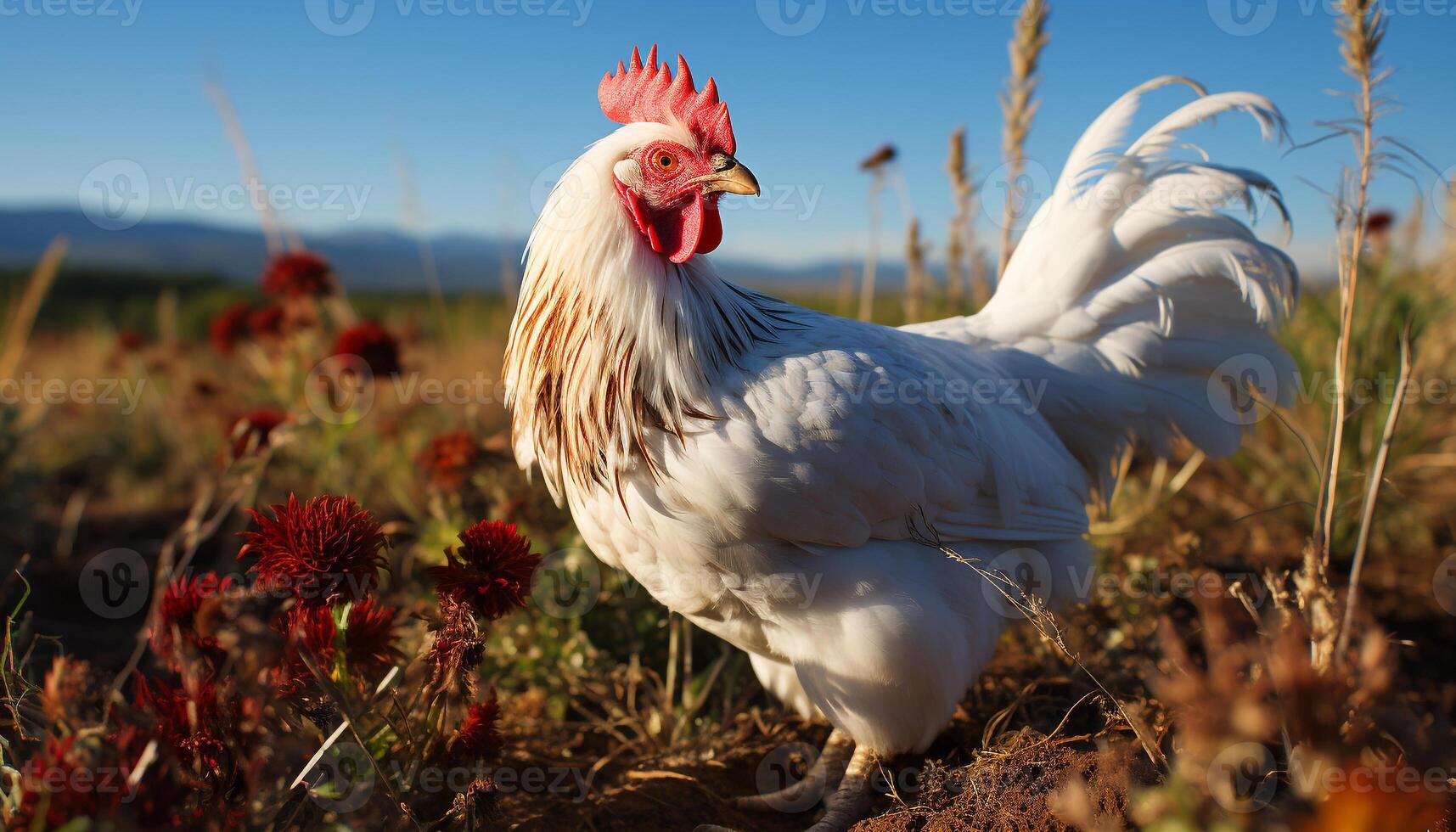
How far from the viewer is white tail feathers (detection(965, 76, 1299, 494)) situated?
3203 mm

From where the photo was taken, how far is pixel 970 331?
3244mm

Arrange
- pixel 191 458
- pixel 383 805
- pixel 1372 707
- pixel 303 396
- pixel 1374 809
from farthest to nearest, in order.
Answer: pixel 191 458 → pixel 303 396 → pixel 383 805 → pixel 1372 707 → pixel 1374 809

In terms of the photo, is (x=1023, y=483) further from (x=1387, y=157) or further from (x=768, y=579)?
(x=1387, y=157)

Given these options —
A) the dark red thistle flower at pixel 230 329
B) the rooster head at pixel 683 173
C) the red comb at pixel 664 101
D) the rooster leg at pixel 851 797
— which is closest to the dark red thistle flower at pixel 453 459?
the rooster head at pixel 683 173

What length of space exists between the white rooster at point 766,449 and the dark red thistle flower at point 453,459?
554 millimetres

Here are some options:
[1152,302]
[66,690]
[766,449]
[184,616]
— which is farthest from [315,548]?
[1152,302]

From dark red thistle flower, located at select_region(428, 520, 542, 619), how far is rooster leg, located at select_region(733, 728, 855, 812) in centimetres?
135

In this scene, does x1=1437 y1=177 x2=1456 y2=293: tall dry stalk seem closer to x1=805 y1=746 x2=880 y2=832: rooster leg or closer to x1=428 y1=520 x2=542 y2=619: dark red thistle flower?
x1=805 y1=746 x2=880 y2=832: rooster leg

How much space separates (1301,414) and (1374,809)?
538 centimetres

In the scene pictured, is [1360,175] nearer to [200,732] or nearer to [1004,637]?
[1004,637]

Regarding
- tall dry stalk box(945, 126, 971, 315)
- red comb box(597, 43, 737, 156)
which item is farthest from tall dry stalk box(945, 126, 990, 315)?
red comb box(597, 43, 737, 156)

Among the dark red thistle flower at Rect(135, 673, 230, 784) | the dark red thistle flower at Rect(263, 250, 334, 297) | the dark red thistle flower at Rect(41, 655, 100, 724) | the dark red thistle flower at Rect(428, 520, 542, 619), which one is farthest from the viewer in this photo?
the dark red thistle flower at Rect(263, 250, 334, 297)

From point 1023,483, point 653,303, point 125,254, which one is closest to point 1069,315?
point 1023,483

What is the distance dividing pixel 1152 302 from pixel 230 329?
16.7ft
